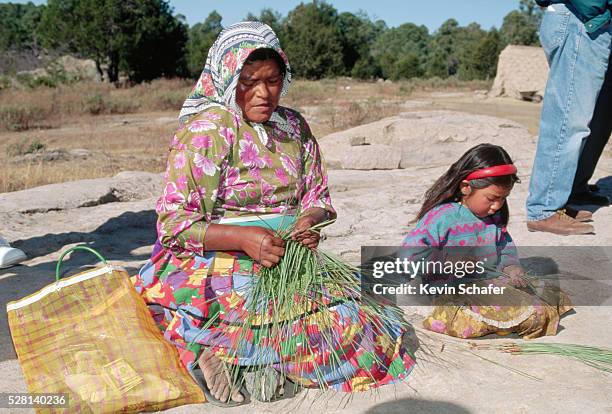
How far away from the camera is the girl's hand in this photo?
2.60 m

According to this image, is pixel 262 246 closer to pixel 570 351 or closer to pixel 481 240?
pixel 481 240

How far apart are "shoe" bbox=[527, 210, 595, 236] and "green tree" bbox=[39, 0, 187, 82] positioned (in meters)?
25.1

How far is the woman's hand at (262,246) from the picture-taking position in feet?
6.82

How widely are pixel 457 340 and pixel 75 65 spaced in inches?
1283

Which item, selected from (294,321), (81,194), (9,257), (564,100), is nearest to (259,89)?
(294,321)

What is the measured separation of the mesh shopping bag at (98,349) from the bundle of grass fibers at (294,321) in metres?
0.21

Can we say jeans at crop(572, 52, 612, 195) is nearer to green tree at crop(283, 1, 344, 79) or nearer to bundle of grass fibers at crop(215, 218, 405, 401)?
bundle of grass fibers at crop(215, 218, 405, 401)

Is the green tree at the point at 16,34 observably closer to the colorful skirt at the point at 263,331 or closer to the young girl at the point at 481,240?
the young girl at the point at 481,240

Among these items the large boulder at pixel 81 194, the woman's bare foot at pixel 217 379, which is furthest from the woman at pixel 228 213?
the large boulder at pixel 81 194

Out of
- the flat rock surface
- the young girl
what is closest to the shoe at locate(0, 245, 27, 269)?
the flat rock surface

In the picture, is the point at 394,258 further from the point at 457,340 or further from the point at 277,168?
the point at 277,168

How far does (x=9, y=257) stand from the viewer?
3289 millimetres

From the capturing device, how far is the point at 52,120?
552 inches

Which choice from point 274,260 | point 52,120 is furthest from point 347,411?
point 52,120
